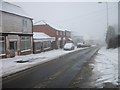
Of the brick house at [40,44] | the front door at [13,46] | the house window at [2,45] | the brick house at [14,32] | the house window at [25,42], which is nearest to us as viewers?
the house window at [2,45]

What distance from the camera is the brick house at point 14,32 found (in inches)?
1310

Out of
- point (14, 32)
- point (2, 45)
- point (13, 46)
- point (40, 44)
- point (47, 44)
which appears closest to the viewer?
point (2, 45)

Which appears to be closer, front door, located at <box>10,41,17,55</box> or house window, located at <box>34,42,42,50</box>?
front door, located at <box>10,41,17,55</box>

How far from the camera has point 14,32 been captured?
36.6m

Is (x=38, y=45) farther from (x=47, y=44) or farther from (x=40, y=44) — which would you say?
(x=47, y=44)

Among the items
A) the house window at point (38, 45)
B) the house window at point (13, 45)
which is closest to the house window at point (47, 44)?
the house window at point (38, 45)

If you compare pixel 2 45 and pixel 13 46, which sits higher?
pixel 2 45

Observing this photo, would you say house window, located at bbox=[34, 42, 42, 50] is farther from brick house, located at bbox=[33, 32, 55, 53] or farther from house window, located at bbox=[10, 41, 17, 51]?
house window, located at bbox=[10, 41, 17, 51]

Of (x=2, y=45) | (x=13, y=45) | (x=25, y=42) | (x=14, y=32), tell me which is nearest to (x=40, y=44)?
Result: (x=25, y=42)

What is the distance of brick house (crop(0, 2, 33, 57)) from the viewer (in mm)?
33281

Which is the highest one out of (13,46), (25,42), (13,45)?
(25,42)

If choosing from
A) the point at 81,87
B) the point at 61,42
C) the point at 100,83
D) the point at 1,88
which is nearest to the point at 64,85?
the point at 81,87

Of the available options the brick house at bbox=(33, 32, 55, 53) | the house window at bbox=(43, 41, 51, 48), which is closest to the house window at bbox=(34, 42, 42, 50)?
the brick house at bbox=(33, 32, 55, 53)

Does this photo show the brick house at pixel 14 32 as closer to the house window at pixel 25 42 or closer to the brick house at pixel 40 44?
the house window at pixel 25 42
